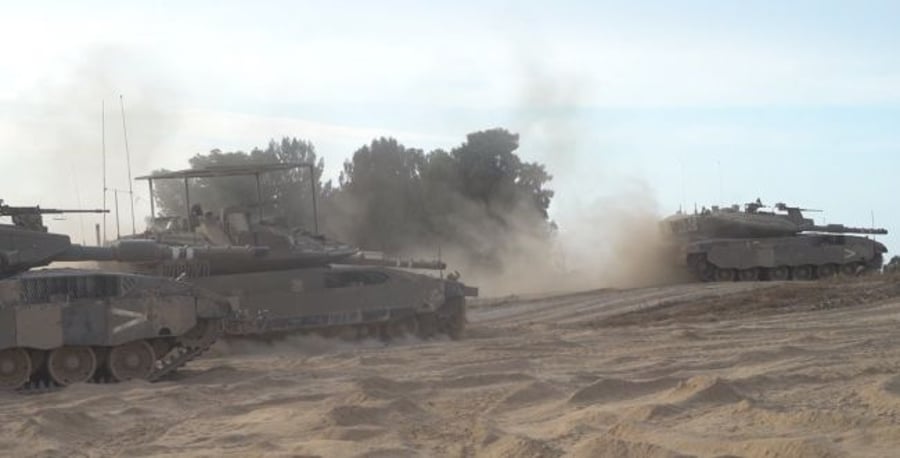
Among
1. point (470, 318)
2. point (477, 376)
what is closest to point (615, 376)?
point (477, 376)

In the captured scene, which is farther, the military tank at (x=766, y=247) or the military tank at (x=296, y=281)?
the military tank at (x=766, y=247)

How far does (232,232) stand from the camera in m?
21.3

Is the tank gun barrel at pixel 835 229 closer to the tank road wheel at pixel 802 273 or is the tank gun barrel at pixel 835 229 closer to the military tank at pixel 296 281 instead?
the tank road wheel at pixel 802 273

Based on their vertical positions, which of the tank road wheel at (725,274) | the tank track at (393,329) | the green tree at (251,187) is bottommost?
the tank track at (393,329)

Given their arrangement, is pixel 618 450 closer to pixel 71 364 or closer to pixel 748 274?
pixel 71 364

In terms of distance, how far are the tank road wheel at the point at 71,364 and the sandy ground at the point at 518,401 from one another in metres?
0.62

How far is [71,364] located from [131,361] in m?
0.84

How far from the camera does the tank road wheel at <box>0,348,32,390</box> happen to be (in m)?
14.8

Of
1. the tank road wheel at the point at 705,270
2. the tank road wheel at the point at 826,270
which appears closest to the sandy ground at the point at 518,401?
the tank road wheel at the point at 705,270

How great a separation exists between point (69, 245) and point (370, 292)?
5803mm

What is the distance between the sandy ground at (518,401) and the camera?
8.88 meters

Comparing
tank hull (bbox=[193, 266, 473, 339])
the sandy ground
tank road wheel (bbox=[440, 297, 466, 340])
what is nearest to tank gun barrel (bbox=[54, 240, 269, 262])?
tank hull (bbox=[193, 266, 473, 339])

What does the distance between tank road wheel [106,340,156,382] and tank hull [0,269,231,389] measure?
0.01 m

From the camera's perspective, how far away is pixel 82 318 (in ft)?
49.5
